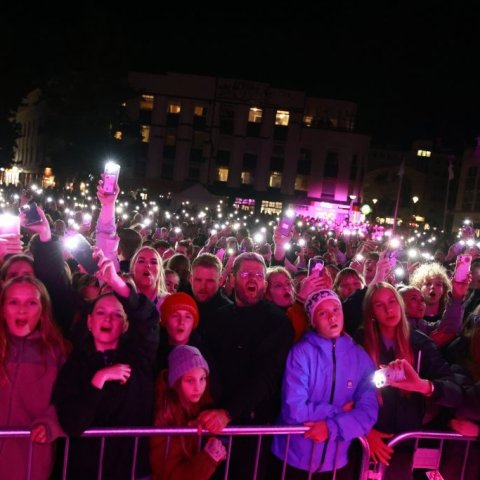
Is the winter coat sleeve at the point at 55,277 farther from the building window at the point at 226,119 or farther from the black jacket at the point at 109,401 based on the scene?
the building window at the point at 226,119

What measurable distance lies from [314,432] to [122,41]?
46542 millimetres

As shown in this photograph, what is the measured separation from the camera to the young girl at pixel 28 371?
3244 millimetres

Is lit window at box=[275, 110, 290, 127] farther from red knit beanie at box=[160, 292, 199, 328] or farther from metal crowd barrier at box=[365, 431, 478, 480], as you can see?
red knit beanie at box=[160, 292, 199, 328]

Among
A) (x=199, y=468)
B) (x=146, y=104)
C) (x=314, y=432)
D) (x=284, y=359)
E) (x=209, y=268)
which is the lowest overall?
(x=199, y=468)

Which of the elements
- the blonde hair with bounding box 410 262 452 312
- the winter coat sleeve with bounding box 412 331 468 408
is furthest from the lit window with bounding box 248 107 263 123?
the winter coat sleeve with bounding box 412 331 468 408

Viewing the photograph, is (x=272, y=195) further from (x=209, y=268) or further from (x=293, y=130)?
(x=209, y=268)

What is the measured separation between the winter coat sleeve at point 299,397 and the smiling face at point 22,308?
1.68m

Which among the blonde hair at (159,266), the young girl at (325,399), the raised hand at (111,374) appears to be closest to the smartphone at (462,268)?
the young girl at (325,399)

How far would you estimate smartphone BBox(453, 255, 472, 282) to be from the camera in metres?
5.75

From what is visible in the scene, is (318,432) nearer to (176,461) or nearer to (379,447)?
(379,447)

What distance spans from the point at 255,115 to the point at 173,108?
7.66 metres

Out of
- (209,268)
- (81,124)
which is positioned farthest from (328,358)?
(81,124)

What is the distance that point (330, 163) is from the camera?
53.6m

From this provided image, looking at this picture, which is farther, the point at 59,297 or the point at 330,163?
the point at 330,163
